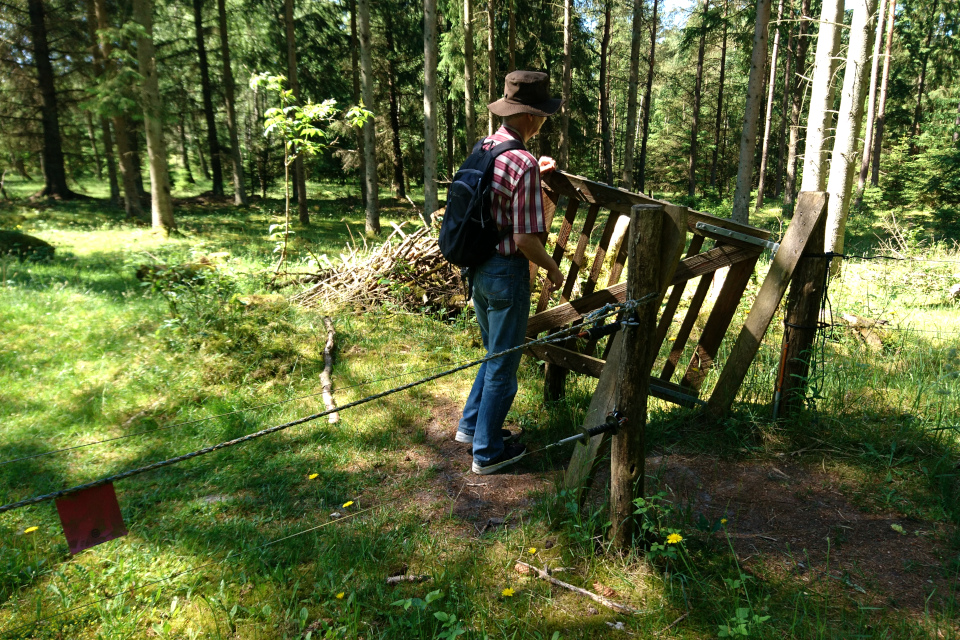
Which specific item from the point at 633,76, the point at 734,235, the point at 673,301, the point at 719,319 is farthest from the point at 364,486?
the point at 633,76

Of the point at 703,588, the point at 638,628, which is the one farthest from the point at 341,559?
the point at 703,588

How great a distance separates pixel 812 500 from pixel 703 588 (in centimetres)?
116

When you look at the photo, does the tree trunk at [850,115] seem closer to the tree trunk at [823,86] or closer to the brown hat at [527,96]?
the tree trunk at [823,86]

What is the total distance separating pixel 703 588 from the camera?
254 cm

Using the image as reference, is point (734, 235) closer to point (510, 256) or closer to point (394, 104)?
point (510, 256)

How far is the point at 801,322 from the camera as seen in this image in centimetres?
365

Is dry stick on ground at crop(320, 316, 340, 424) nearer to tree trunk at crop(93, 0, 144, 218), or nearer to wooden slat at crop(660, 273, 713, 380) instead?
wooden slat at crop(660, 273, 713, 380)

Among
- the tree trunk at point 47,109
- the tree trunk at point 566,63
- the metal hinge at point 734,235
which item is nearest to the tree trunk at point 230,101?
the tree trunk at point 47,109

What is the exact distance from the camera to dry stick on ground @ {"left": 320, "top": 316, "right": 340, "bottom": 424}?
475 cm

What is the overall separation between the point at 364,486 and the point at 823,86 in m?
7.81

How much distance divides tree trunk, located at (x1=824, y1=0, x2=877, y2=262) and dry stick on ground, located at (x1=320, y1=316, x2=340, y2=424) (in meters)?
5.90

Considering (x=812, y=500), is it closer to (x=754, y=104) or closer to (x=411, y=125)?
(x=754, y=104)

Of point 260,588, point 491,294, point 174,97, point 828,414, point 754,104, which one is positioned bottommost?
point 260,588

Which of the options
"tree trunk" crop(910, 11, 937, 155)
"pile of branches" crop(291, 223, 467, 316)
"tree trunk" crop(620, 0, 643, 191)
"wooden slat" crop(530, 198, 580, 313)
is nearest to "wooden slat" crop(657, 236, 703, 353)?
"wooden slat" crop(530, 198, 580, 313)
